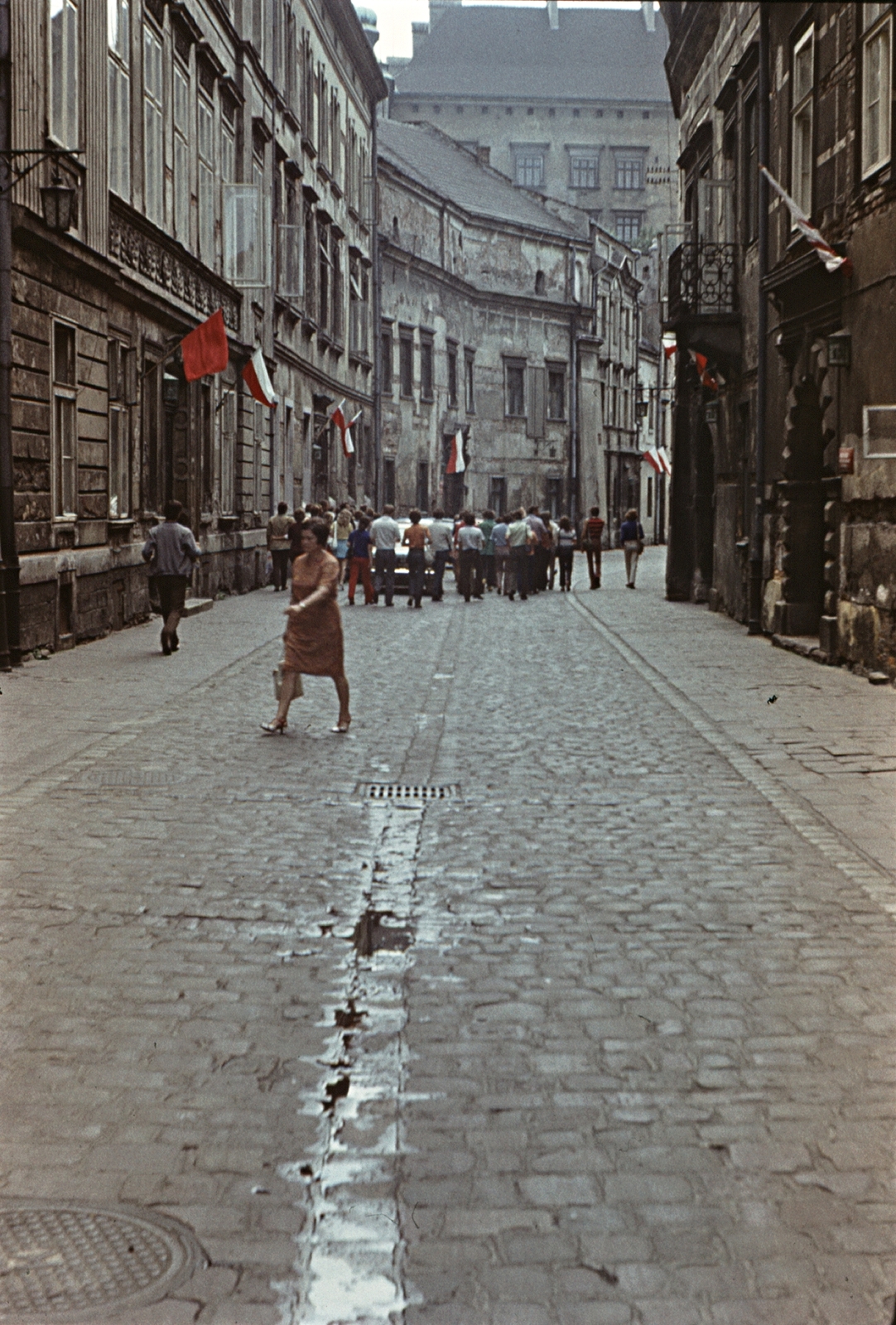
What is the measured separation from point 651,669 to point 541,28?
80.4 meters

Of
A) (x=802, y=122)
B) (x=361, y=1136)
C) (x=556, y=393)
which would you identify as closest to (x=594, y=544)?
(x=802, y=122)

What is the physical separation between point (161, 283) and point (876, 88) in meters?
11.1

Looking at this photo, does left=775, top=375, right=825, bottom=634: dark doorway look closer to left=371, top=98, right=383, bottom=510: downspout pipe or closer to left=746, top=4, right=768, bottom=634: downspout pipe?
left=746, top=4, right=768, bottom=634: downspout pipe

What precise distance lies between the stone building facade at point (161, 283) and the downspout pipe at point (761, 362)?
7.81 m

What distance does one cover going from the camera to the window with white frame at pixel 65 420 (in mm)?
19000

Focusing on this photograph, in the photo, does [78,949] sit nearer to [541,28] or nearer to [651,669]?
[651,669]

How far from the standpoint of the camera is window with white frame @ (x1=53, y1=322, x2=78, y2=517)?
1900 centimetres

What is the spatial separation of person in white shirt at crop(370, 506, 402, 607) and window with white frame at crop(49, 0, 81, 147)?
1124cm

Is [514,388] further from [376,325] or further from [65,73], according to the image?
[65,73]

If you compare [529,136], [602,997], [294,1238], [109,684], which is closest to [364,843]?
[602,997]

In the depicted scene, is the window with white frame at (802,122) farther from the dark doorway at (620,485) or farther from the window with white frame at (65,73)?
the dark doorway at (620,485)

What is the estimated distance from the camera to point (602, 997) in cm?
579

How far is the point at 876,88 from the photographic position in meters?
16.3

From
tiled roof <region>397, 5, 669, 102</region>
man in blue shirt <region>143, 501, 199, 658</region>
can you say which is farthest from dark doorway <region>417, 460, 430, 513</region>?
tiled roof <region>397, 5, 669, 102</region>
